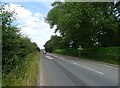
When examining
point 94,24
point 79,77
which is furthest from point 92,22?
point 79,77

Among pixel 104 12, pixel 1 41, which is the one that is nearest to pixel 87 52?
pixel 104 12

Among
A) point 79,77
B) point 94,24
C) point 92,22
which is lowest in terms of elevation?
point 79,77

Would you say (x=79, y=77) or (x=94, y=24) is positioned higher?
(x=94, y=24)

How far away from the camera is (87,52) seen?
54.3m

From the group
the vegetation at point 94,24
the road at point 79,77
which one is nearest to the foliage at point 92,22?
the vegetation at point 94,24

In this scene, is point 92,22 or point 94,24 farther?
point 92,22

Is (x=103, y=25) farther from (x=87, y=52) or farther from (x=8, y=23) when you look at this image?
(x=8, y=23)

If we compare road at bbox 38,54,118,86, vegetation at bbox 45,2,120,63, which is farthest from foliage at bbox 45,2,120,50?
road at bbox 38,54,118,86

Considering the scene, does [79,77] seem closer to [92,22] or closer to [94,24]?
[94,24]

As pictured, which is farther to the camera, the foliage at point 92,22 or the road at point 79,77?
the foliage at point 92,22

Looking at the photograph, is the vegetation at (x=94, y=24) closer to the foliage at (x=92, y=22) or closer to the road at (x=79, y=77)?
the foliage at (x=92, y=22)

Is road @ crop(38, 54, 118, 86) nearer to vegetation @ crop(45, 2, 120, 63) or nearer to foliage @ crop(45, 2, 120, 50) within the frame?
vegetation @ crop(45, 2, 120, 63)

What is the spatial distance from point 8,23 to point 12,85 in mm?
4383

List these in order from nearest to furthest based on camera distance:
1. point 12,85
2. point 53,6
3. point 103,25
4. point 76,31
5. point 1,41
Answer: point 12,85
point 1,41
point 103,25
point 76,31
point 53,6
